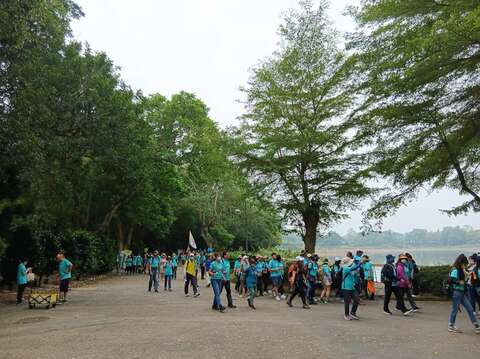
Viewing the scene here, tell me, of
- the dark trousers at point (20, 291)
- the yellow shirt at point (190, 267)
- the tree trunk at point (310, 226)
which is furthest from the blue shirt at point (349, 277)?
the dark trousers at point (20, 291)

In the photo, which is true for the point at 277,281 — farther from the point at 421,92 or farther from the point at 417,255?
the point at 417,255

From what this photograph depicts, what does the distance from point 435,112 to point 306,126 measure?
261 inches

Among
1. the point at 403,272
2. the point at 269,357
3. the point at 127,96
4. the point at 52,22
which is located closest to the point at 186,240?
the point at 127,96

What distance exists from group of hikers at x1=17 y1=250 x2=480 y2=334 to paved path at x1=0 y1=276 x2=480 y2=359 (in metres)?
0.52

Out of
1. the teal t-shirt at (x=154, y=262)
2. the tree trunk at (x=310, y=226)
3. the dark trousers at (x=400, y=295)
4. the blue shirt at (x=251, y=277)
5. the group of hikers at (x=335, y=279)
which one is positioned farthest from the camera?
the tree trunk at (x=310, y=226)

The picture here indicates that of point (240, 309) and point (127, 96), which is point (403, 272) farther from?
point (127, 96)

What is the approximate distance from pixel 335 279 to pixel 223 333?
7832 mm

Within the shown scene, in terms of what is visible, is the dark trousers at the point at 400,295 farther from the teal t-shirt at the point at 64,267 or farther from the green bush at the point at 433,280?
the teal t-shirt at the point at 64,267

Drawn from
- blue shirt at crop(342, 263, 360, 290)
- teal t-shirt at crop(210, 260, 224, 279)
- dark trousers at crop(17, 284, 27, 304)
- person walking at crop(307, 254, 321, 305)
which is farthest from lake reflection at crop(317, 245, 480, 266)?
dark trousers at crop(17, 284, 27, 304)

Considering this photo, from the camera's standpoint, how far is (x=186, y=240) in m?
56.7

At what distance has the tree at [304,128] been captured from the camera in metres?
19.9

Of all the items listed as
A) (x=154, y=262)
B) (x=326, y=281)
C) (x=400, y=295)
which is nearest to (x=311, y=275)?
(x=326, y=281)

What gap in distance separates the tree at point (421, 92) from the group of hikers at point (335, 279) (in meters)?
3.62

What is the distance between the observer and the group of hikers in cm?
1001
